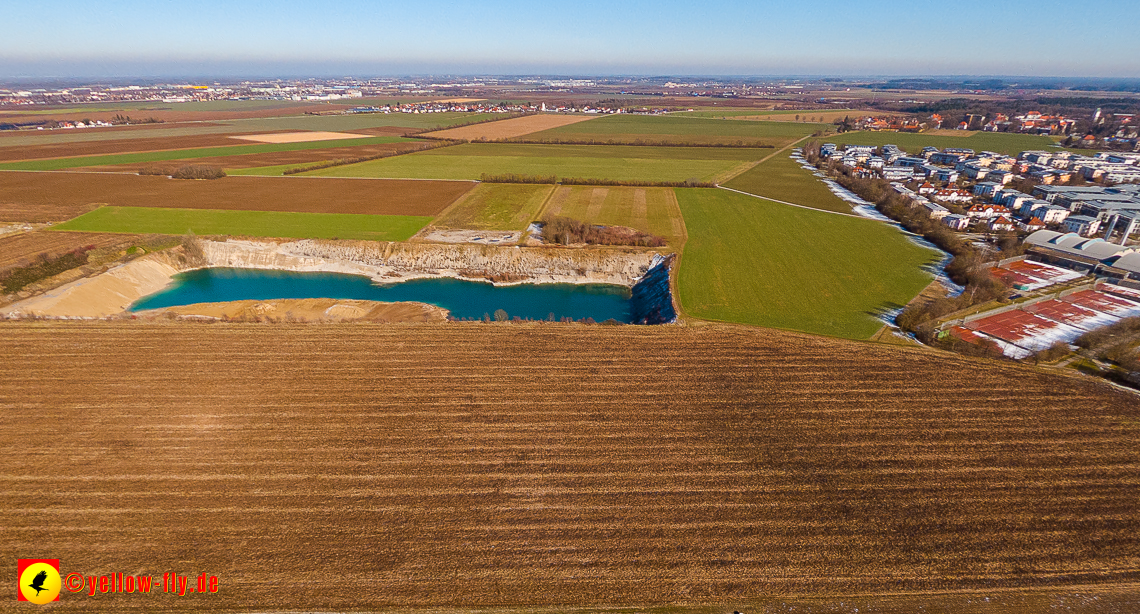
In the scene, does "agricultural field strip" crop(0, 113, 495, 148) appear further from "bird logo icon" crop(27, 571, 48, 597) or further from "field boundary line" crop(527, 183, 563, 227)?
"bird logo icon" crop(27, 571, 48, 597)

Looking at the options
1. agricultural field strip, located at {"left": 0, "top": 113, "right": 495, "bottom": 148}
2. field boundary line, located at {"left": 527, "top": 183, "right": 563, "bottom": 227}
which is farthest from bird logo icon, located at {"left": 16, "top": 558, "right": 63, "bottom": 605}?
agricultural field strip, located at {"left": 0, "top": 113, "right": 495, "bottom": 148}

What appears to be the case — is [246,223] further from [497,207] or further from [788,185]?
[788,185]

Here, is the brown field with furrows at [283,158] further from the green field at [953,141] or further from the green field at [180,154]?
the green field at [953,141]

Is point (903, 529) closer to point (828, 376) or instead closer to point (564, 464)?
point (828, 376)

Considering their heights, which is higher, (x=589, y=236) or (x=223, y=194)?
(x=223, y=194)

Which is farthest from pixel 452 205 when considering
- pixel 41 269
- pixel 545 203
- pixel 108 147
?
pixel 108 147
